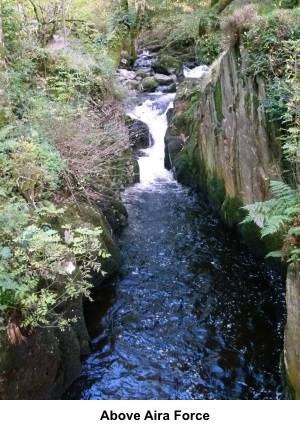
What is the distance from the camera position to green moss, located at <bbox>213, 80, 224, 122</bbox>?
9281 mm

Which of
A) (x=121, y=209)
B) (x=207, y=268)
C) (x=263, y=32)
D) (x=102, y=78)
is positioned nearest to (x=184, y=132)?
(x=102, y=78)

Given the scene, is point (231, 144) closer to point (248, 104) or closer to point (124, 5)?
point (248, 104)

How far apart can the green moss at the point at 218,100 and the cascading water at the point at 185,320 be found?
269 cm

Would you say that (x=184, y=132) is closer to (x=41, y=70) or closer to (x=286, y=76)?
(x=41, y=70)

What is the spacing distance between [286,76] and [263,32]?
4.16 ft

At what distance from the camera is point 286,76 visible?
21.4 ft

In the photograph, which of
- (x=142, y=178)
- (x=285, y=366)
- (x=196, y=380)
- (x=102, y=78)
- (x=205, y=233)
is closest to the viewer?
(x=285, y=366)

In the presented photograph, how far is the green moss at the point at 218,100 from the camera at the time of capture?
928 centimetres

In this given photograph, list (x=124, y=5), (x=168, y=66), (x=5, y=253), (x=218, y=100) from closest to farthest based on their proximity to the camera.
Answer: (x=5, y=253), (x=218, y=100), (x=124, y=5), (x=168, y=66)

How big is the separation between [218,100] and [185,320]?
5.93m

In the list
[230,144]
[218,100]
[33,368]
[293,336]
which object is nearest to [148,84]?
[218,100]

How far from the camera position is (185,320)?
6.22 meters

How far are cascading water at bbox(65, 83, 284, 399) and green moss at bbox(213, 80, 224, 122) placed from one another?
269cm

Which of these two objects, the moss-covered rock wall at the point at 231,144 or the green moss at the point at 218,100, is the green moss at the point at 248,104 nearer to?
the moss-covered rock wall at the point at 231,144
